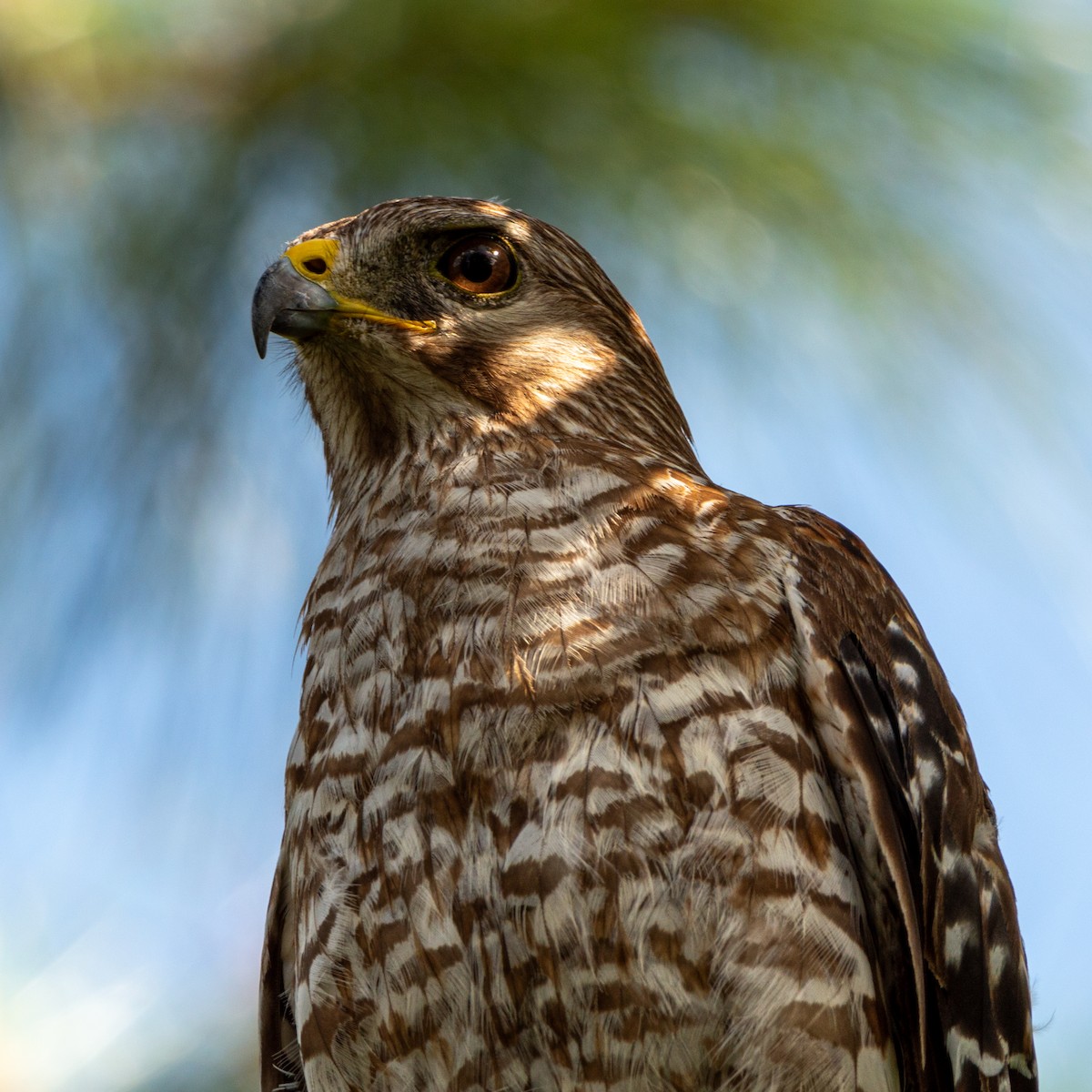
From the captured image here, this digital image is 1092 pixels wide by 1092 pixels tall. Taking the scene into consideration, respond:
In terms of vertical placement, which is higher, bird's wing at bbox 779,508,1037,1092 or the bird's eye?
the bird's eye

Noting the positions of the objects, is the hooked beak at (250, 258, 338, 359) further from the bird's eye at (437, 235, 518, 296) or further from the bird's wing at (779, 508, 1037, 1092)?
the bird's wing at (779, 508, 1037, 1092)

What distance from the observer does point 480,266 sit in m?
3.18

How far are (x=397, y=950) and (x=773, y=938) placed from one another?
0.65 metres

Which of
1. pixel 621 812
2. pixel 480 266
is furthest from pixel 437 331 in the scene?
pixel 621 812

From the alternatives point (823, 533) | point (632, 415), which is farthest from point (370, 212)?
point (823, 533)

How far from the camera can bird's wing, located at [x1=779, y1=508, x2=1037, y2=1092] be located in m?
2.52

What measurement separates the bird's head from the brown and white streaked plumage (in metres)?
0.07

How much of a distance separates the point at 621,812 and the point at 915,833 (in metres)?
0.57

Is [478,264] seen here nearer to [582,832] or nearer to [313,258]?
[313,258]

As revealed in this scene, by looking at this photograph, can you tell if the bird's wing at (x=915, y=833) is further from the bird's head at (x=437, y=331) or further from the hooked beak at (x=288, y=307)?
the hooked beak at (x=288, y=307)

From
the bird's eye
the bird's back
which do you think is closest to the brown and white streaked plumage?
the bird's back

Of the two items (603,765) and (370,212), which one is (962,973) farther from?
(370,212)

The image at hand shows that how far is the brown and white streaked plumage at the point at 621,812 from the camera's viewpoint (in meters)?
2.40

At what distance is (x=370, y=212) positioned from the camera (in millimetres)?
3166
